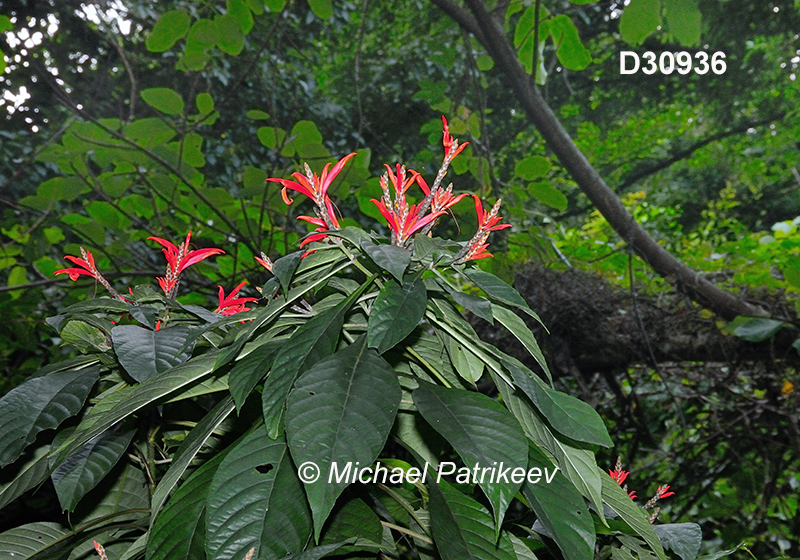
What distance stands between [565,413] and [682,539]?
19cm

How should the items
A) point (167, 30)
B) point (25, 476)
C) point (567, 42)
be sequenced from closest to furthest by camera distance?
point (25, 476), point (167, 30), point (567, 42)

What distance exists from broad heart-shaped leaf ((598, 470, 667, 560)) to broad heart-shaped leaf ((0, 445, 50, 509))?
1.16 feet

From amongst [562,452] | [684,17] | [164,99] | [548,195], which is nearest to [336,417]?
[562,452]

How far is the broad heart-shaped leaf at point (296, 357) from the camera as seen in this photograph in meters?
→ 0.27

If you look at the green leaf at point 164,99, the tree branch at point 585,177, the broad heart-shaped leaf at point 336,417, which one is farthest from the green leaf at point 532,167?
the broad heart-shaped leaf at point 336,417

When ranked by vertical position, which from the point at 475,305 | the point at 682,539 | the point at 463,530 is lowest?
the point at 682,539

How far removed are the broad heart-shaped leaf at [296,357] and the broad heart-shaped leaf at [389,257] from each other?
0.03 meters

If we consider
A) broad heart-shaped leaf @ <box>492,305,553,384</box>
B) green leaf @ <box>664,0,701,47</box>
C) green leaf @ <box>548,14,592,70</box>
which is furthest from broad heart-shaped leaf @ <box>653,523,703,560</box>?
green leaf @ <box>548,14,592,70</box>

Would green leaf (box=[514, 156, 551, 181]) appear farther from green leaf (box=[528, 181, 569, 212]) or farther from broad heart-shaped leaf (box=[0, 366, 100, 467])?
broad heart-shaped leaf (box=[0, 366, 100, 467])

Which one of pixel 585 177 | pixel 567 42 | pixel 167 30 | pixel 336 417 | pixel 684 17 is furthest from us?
pixel 585 177

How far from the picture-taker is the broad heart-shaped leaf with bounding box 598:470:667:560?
0.31m

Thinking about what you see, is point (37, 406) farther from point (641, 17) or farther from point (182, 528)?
point (641, 17)

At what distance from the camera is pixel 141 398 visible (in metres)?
0.29

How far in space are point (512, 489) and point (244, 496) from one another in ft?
0.43
